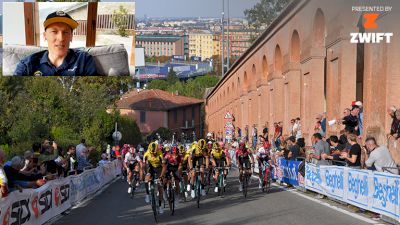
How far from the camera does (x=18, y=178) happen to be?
15570 mm

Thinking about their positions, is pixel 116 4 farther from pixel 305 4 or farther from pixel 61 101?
pixel 61 101

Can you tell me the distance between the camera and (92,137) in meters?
53.7

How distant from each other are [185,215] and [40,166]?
355cm

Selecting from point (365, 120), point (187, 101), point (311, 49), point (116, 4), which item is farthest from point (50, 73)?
point (187, 101)

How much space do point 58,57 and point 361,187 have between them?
19967 mm

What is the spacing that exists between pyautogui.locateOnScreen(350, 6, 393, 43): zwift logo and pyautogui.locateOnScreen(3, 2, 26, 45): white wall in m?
14.5

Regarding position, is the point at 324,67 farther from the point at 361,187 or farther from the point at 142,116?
the point at 142,116

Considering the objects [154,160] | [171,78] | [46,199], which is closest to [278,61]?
[154,160]

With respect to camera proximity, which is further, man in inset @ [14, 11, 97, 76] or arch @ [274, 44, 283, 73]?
arch @ [274, 44, 283, 73]

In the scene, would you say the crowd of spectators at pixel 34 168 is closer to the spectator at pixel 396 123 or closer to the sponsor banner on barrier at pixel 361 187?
the sponsor banner on barrier at pixel 361 187

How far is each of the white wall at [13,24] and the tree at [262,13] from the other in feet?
186

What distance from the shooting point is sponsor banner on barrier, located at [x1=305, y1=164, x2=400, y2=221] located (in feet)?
50.1

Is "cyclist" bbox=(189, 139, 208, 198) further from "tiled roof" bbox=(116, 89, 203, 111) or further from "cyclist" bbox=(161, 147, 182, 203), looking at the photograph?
"tiled roof" bbox=(116, 89, 203, 111)

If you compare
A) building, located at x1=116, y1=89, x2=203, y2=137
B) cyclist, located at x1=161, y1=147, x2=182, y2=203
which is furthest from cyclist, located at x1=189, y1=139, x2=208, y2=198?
building, located at x1=116, y1=89, x2=203, y2=137
